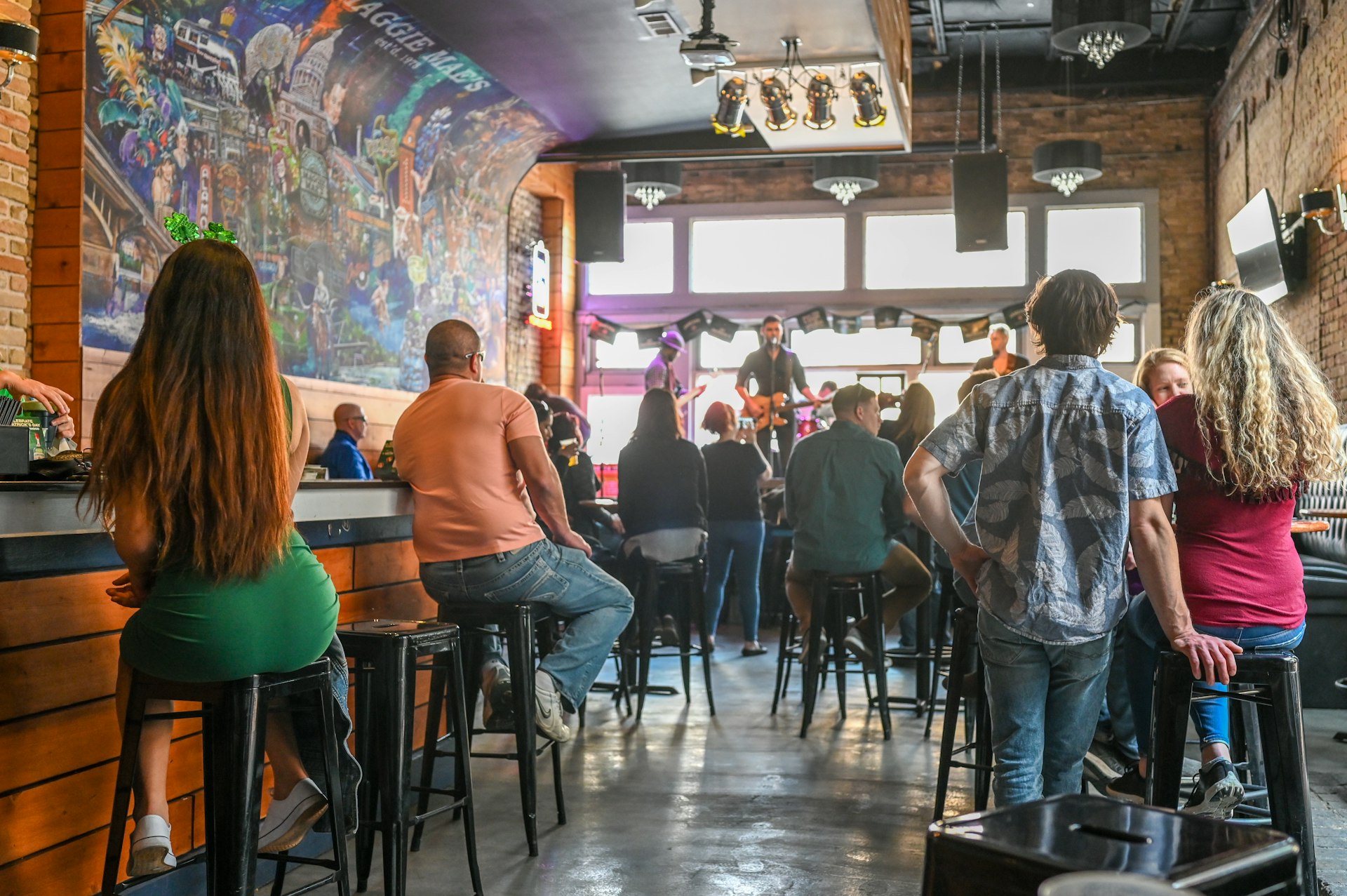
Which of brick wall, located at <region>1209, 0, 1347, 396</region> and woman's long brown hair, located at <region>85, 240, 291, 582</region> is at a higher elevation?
brick wall, located at <region>1209, 0, 1347, 396</region>

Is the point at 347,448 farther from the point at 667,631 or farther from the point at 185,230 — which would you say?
the point at 185,230

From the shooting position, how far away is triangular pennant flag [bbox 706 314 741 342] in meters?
11.6

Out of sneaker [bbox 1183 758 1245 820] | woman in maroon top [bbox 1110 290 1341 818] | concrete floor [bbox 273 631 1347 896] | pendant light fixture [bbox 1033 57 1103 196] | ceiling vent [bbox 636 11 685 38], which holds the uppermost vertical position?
pendant light fixture [bbox 1033 57 1103 196]

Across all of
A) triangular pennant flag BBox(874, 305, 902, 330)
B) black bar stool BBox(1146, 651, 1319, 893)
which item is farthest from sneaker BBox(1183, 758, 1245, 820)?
triangular pennant flag BBox(874, 305, 902, 330)

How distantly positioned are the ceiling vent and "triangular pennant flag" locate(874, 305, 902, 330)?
514 centimetres

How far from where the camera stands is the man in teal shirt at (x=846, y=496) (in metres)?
4.87

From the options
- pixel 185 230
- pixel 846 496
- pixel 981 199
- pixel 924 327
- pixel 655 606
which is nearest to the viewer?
pixel 185 230

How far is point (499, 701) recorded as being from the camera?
3.29 meters

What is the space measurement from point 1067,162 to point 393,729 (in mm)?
9213

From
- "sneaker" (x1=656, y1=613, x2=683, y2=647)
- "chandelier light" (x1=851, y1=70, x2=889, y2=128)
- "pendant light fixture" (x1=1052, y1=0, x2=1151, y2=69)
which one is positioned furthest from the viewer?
"chandelier light" (x1=851, y1=70, x2=889, y2=128)

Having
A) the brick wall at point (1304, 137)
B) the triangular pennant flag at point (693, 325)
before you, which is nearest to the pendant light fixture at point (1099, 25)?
the brick wall at point (1304, 137)

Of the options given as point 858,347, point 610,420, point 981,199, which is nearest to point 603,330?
point 610,420

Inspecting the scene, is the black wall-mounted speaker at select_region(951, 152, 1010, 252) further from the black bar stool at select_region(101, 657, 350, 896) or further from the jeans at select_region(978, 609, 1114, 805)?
the black bar stool at select_region(101, 657, 350, 896)

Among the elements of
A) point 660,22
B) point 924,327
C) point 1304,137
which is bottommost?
point 924,327
